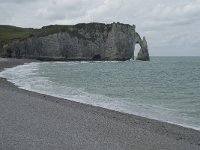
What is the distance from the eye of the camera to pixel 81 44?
395 feet

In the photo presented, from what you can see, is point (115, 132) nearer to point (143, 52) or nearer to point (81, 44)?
point (81, 44)

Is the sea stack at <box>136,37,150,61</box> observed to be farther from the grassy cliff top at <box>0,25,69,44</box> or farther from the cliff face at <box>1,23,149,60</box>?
the grassy cliff top at <box>0,25,69,44</box>

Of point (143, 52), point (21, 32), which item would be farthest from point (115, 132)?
point (21, 32)

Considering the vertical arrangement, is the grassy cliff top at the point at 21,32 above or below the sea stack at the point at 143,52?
above

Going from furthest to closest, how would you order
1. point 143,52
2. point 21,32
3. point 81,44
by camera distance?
point 21,32 → point 143,52 → point 81,44

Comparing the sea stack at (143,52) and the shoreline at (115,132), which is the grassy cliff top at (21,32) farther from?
the shoreline at (115,132)

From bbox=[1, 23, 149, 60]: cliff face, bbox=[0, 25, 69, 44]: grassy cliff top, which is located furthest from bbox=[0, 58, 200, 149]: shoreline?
bbox=[0, 25, 69, 44]: grassy cliff top

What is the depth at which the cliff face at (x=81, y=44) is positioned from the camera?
118m

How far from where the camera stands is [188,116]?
2050cm

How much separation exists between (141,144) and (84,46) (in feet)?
357

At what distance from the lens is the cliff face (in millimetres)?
118125

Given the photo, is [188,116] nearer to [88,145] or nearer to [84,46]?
[88,145]

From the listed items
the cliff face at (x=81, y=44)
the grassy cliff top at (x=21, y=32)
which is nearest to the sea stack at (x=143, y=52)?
the cliff face at (x=81, y=44)

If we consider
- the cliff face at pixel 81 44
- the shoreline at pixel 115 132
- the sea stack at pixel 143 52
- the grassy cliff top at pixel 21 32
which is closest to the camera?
the shoreline at pixel 115 132
